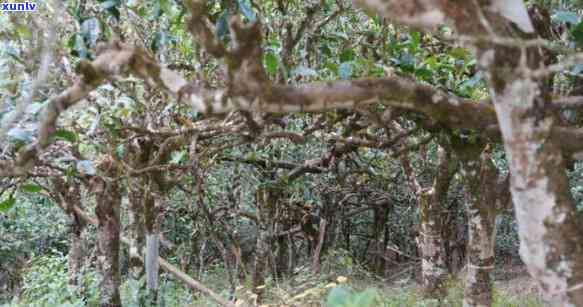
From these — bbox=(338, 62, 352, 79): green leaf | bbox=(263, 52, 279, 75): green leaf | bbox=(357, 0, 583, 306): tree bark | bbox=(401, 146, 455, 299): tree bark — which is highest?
bbox=(263, 52, 279, 75): green leaf

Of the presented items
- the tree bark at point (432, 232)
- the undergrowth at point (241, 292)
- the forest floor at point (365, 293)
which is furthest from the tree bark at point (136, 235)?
the tree bark at point (432, 232)

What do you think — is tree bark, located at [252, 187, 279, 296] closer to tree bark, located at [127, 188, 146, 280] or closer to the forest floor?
the forest floor

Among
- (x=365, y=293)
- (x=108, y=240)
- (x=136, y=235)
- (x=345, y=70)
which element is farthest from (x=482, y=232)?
(x=136, y=235)

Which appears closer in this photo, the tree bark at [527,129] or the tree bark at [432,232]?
the tree bark at [527,129]

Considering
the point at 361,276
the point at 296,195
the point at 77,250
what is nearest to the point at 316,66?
the point at 296,195

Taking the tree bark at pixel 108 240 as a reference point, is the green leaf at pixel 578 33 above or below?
above

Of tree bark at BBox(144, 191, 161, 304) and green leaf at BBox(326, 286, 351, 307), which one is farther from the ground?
green leaf at BBox(326, 286, 351, 307)

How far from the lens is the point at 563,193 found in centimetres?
180

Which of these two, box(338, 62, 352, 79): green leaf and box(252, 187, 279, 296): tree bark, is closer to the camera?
box(338, 62, 352, 79): green leaf

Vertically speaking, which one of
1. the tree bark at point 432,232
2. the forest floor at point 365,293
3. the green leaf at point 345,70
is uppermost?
the green leaf at point 345,70

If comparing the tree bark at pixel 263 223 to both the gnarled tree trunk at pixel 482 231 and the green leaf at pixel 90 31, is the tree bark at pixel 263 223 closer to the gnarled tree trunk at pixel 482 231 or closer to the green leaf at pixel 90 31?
the gnarled tree trunk at pixel 482 231

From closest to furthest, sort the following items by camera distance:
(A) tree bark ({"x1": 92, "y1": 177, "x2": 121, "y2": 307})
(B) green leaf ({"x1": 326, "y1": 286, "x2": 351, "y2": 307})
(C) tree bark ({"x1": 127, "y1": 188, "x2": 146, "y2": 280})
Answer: (B) green leaf ({"x1": 326, "y1": 286, "x2": 351, "y2": 307}) < (A) tree bark ({"x1": 92, "y1": 177, "x2": 121, "y2": 307}) < (C) tree bark ({"x1": 127, "y1": 188, "x2": 146, "y2": 280})

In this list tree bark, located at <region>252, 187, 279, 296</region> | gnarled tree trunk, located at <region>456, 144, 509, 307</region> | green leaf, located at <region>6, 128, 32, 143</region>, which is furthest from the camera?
tree bark, located at <region>252, 187, 279, 296</region>

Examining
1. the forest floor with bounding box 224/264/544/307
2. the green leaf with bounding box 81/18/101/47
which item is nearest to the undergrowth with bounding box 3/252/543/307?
the forest floor with bounding box 224/264/544/307
